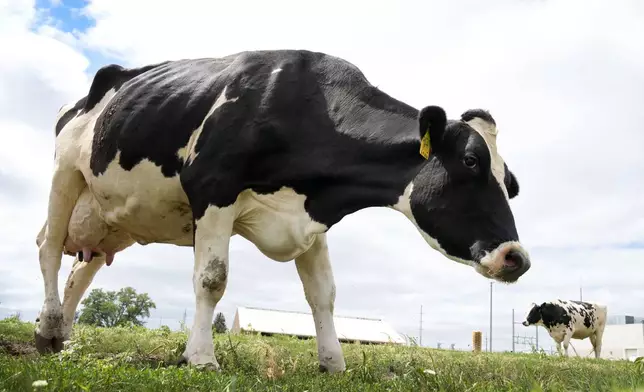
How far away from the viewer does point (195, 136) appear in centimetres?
589

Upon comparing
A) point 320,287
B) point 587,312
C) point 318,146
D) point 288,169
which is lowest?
point 320,287

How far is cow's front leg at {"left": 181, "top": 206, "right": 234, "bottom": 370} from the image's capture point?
5234 mm

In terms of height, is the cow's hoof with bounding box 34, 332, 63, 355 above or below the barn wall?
below

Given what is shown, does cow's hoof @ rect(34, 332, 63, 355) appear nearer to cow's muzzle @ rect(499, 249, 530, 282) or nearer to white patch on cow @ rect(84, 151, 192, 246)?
white patch on cow @ rect(84, 151, 192, 246)

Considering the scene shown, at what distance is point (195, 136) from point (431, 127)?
2.13 m

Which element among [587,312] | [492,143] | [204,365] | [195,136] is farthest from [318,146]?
[587,312]

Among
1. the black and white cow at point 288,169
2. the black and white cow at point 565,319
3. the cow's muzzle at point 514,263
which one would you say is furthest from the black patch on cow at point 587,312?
the cow's muzzle at point 514,263

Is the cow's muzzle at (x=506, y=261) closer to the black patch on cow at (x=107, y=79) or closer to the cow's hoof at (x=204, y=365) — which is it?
the cow's hoof at (x=204, y=365)

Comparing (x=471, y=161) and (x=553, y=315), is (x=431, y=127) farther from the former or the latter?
(x=553, y=315)

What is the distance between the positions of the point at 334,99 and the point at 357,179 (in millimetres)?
825

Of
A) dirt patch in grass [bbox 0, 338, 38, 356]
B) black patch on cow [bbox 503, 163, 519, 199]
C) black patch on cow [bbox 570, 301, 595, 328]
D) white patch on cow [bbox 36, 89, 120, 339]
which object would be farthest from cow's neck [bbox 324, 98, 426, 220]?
black patch on cow [bbox 570, 301, 595, 328]

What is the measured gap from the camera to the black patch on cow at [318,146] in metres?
5.26

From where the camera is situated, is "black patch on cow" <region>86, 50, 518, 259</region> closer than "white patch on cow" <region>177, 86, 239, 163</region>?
Yes

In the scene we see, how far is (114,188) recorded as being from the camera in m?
6.57
